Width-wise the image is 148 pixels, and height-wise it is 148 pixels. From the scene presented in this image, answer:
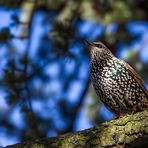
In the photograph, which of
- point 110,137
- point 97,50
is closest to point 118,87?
point 97,50

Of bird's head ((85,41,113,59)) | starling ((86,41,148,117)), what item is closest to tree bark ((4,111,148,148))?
starling ((86,41,148,117))

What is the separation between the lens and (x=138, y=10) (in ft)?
23.4

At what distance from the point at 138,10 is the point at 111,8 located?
799 mm

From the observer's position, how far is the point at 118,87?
5203 mm

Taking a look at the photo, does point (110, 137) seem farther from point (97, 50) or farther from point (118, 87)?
point (97, 50)

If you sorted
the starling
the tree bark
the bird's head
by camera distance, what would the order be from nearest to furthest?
the tree bark
the starling
the bird's head

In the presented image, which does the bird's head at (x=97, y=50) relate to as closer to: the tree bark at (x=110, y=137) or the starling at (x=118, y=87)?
the starling at (x=118, y=87)

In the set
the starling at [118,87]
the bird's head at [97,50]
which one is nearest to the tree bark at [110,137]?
the starling at [118,87]

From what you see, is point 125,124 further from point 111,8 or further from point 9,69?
point 111,8

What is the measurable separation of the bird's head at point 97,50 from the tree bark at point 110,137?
2.19 metres

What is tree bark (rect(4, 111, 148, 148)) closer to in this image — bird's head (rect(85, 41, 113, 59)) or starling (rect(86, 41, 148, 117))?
starling (rect(86, 41, 148, 117))

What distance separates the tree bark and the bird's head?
7.17ft

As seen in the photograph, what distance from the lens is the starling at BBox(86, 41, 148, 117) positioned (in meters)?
5.15

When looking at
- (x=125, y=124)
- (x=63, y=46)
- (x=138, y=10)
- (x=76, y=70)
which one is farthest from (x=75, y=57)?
(x=125, y=124)
